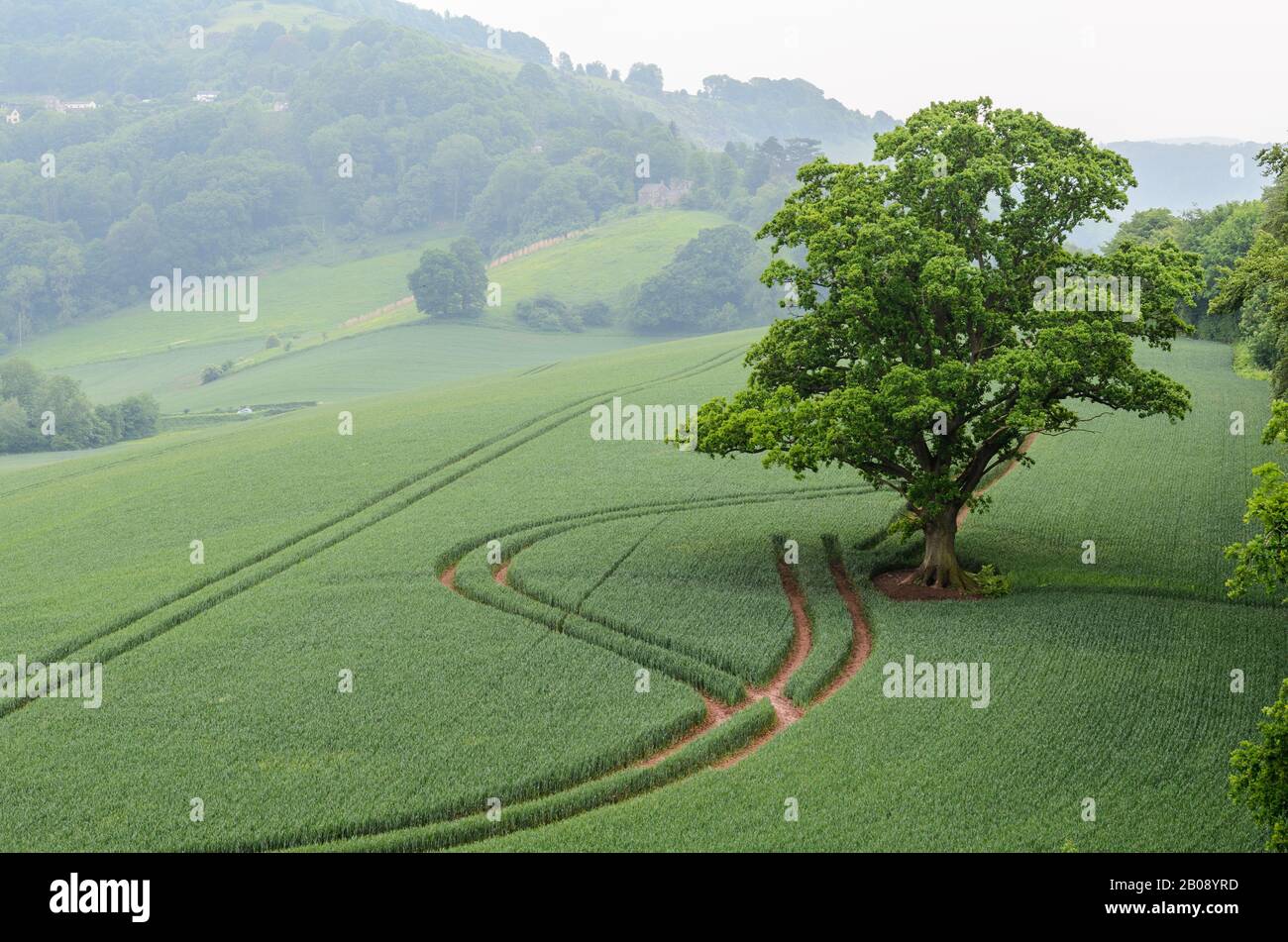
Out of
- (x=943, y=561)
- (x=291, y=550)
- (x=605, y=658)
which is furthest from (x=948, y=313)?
(x=291, y=550)

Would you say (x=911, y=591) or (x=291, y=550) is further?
(x=291, y=550)

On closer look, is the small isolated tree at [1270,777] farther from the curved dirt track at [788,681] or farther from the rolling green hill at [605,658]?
the curved dirt track at [788,681]

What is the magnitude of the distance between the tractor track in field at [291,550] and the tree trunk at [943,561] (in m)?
22.0

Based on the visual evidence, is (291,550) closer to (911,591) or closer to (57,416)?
(911,591)

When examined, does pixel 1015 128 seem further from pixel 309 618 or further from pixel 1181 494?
pixel 309 618

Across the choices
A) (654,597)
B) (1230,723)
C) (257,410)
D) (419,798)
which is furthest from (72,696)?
(257,410)

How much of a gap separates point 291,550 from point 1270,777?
3374cm

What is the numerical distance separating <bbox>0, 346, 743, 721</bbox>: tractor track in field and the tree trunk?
867 inches

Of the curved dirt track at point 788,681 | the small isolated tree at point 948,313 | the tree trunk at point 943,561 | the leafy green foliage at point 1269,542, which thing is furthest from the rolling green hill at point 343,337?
the leafy green foliage at point 1269,542

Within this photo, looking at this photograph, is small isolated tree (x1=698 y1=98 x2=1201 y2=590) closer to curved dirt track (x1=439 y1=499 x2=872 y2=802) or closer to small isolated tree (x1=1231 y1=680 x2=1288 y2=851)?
curved dirt track (x1=439 y1=499 x2=872 y2=802)

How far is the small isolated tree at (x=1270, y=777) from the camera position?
19469mm

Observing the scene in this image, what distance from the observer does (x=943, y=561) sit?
36438 mm

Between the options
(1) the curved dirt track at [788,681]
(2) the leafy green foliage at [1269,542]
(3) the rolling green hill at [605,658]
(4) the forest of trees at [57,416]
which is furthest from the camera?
(4) the forest of trees at [57,416]

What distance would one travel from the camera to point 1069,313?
3534 centimetres
